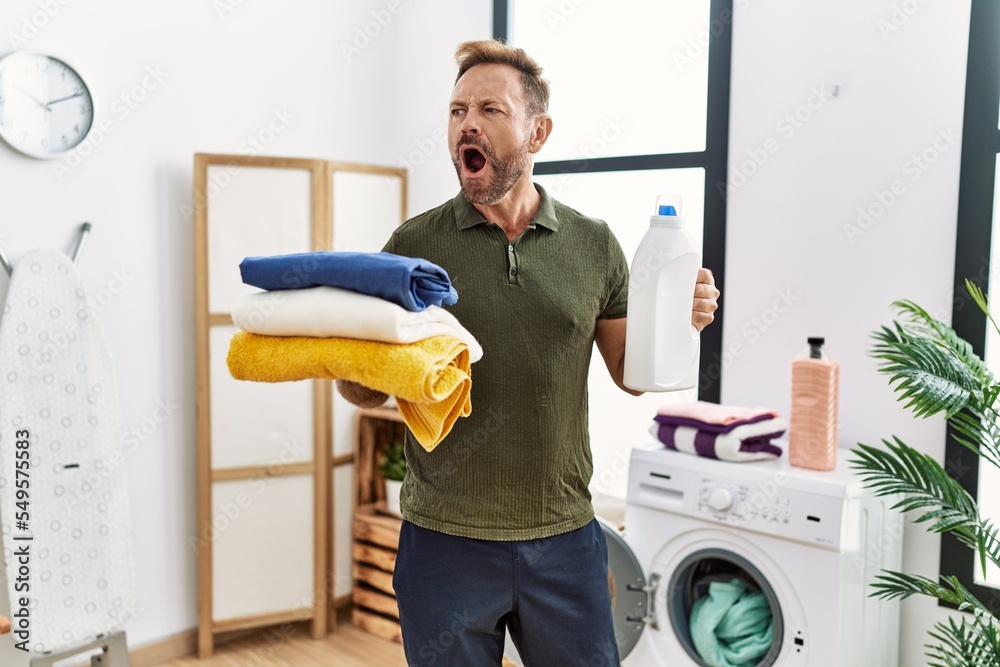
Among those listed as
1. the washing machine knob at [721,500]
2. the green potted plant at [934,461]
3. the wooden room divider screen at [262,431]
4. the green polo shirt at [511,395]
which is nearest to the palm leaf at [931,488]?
the green potted plant at [934,461]

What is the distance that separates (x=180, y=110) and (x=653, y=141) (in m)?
1.54

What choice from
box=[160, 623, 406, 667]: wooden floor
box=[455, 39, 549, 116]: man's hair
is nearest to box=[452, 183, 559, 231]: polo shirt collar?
→ box=[455, 39, 549, 116]: man's hair

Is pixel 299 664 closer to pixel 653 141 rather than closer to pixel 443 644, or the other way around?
pixel 443 644

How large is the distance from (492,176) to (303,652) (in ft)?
6.87

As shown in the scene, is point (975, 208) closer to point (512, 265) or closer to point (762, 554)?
point (762, 554)

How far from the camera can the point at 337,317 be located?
3.60 ft

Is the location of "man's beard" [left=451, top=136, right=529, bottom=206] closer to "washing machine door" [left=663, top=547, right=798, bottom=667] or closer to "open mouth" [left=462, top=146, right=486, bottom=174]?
"open mouth" [left=462, top=146, right=486, bottom=174]

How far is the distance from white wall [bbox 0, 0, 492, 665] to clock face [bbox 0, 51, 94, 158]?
0.13 ft

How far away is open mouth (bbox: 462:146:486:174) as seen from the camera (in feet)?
4.66

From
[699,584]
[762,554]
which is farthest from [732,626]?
[762,554]

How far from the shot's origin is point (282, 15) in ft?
9.73

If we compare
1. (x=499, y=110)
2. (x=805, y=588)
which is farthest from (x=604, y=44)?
(x=805, y=588)

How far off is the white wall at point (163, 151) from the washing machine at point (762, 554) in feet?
4.96

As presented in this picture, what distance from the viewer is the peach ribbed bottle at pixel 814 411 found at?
209cm
